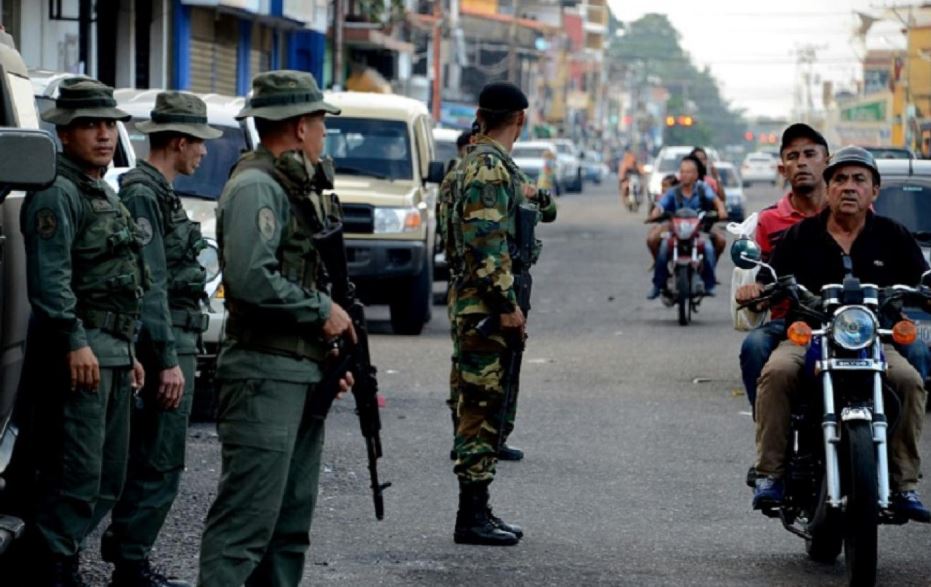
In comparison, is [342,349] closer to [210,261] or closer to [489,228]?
[489,228]

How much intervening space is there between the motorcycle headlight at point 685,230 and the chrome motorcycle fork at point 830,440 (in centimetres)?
1235

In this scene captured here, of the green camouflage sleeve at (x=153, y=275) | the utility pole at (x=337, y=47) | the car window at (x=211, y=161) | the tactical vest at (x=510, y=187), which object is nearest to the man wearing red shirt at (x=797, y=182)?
the tactical vest at (x=510, y=187)

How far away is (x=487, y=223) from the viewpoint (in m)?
8.38

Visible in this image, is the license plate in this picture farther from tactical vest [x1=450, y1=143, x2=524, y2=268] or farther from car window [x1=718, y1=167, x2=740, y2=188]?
car window [x1=718, y1=167, x2=740, y2=188]

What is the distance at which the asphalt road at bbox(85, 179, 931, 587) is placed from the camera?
7.95m

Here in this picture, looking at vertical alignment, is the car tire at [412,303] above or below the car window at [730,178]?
above

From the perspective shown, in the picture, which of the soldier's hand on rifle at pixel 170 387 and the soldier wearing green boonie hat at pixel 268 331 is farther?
the soldier's hand on rifle at pixel 170 387

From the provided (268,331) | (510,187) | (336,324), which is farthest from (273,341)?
(510,187)

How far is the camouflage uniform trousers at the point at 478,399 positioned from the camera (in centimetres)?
858

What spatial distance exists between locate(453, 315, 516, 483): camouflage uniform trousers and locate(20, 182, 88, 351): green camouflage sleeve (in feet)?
7.34

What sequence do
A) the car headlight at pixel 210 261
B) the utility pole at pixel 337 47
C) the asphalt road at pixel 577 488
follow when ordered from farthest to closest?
the utility pole at pixel 337 47
the car headlight at pixel 210 261
the asphalt road at pixel 577 488

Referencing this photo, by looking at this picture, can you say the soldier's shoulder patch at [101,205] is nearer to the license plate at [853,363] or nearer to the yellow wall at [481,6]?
the license plate at [853,363]

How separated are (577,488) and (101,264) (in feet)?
12.2

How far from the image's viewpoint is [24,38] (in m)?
24.3
